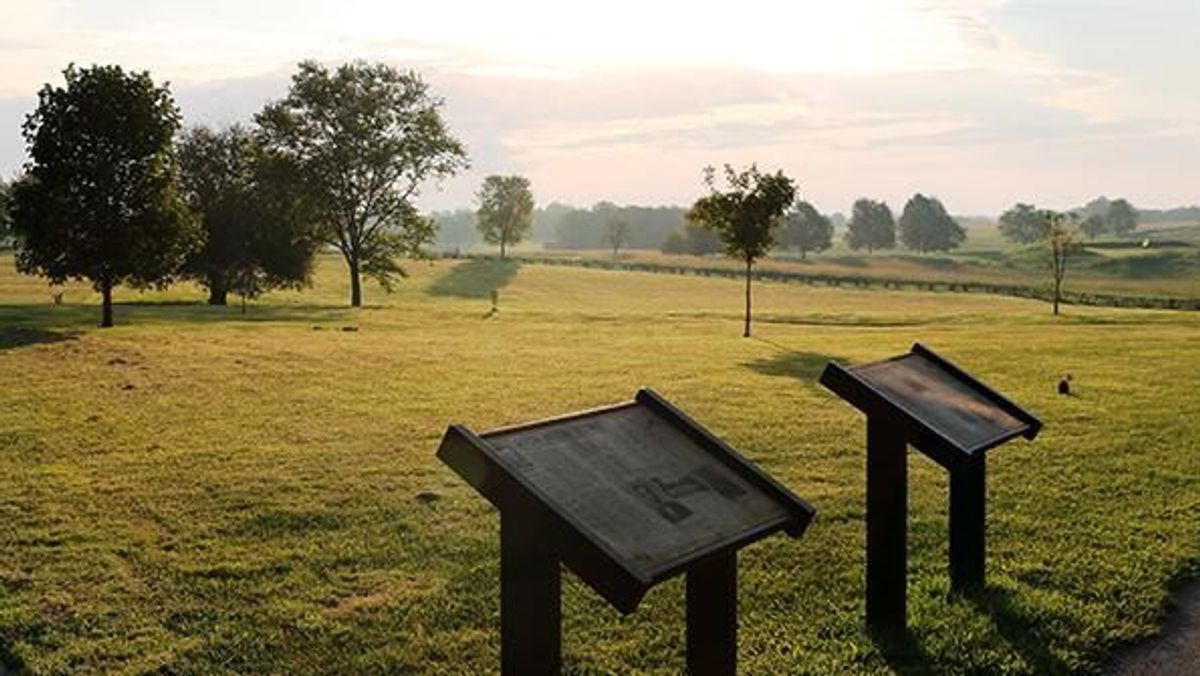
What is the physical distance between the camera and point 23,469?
15.3 meters

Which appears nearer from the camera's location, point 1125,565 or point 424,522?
point 1125,565

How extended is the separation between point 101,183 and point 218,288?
921 inches

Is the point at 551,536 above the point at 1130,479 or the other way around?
above

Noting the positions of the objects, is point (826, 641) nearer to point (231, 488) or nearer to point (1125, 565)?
point (1125, 565)

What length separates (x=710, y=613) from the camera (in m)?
6.70

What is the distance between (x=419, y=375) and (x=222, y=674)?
1768cm

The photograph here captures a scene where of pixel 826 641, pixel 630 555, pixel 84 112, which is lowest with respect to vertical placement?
pixel 826 641

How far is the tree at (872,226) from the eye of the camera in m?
191

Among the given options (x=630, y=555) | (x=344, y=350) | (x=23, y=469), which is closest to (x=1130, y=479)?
(x=630, y=555)

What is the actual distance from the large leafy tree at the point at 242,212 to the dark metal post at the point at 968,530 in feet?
165

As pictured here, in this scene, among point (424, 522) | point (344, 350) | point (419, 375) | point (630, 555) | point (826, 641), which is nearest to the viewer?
point (630, 555)

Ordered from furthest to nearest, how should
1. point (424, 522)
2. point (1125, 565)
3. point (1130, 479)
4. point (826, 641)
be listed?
point (1130, 479) < point (424, 522) < point (1125, 565) < point (826, 641)

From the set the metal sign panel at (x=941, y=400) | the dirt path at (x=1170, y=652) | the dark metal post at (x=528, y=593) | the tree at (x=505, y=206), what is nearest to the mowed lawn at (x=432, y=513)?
the dirt path at (x=1170, y=652)

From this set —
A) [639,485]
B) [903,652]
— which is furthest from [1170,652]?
[639,485]
